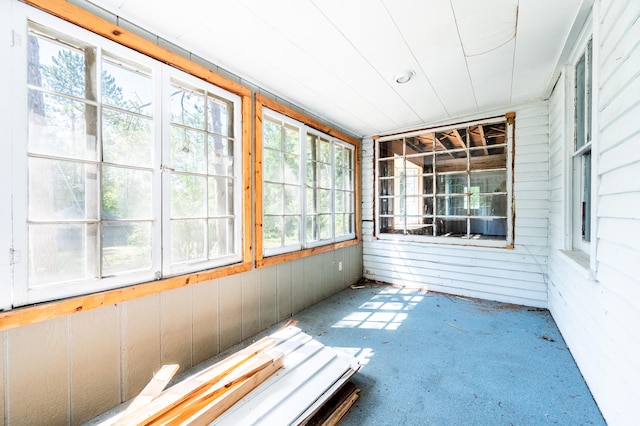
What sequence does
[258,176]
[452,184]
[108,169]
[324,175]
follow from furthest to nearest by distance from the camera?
[452,184]
[324,175]
[258,176]
[108,169]

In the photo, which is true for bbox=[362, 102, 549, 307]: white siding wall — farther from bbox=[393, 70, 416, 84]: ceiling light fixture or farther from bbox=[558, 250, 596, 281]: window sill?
bbox=[393, 70, 416, 84]: ceiling light fixture

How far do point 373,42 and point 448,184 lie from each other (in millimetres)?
2616

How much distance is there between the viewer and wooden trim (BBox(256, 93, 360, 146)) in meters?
2.80

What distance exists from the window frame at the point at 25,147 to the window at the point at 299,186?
2.38 ft

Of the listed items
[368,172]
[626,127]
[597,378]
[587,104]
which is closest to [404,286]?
[368,172]

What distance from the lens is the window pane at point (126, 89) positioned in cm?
175

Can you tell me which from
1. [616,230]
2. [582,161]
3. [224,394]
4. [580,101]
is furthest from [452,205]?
[224,394]

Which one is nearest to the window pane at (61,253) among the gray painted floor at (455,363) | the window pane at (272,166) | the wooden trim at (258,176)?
the wooden trim at (258,176)

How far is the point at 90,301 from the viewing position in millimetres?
1573

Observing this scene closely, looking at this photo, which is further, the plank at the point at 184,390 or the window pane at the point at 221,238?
the window pane at the point at 221,238

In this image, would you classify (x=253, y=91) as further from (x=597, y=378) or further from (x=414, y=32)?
(x=597, y=378)

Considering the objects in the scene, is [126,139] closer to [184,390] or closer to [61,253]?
[61,253]

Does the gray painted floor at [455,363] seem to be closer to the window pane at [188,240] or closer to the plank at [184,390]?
the plank at [184,390]

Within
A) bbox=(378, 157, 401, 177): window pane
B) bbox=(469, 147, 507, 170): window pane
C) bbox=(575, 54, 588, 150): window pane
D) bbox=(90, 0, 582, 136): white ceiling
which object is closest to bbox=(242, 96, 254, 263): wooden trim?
bbox=(90, 0, 582, 136): white ceiling
